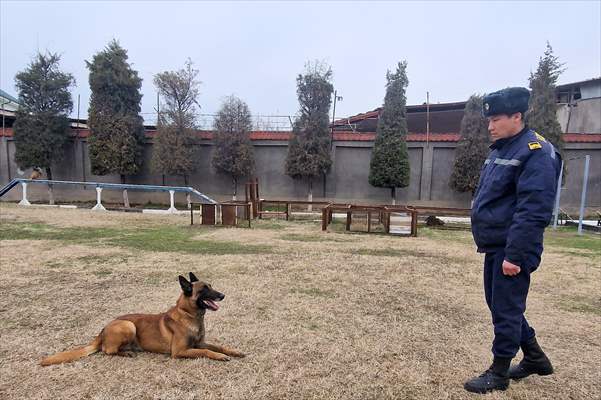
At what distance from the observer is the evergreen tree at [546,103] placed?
15.4 m

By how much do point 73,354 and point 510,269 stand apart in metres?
3.12

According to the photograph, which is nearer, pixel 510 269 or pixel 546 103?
pixel 510 269

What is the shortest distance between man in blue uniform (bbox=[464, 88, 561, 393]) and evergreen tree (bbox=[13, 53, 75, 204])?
1860 centimetres

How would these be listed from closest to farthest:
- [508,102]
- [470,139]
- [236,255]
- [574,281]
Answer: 1. [508,102]
2. [574,281]
3. [236,255]
4. [470,139]

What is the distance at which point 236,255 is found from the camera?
22.6ft

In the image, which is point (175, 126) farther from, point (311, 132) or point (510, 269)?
point (510, 269)

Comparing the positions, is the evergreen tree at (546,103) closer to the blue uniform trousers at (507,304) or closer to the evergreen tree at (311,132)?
the evergreen tree at (311,132)

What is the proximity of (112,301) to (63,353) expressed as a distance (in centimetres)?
145

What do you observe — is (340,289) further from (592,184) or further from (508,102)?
(592,184)

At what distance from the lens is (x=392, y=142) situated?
1609 centimetres

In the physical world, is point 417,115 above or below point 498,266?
above

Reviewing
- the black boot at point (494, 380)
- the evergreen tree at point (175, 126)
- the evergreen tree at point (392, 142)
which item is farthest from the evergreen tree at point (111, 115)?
the black boot at point (494, 380)

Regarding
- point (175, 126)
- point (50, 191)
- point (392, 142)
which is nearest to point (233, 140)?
point (175, 126)

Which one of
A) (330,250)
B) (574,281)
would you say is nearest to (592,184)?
(574,281)
